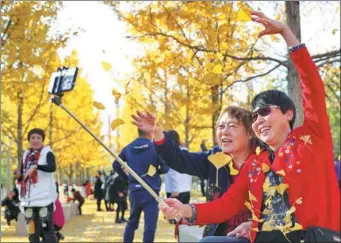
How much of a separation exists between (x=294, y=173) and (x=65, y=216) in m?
12.2

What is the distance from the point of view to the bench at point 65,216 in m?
11.0

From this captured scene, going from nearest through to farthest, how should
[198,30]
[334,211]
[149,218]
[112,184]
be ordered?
1. [334,211]
2. [149,218]
3. [198,30]
4. [112,184]

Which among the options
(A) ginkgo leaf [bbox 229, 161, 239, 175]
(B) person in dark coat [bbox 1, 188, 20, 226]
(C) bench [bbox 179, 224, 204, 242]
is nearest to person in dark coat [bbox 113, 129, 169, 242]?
(C) bench [bbox 179, 224, 204, 242]

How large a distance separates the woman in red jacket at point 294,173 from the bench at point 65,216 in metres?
8.76

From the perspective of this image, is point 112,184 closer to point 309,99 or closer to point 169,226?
point 169,226

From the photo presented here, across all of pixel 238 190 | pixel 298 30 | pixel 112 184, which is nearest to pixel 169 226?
pixel 112 184

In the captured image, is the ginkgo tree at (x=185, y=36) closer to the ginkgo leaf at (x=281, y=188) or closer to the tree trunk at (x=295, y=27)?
the tree trunk at (x=295, y=27)

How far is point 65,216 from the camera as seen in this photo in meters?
14.1

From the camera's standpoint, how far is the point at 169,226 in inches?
493

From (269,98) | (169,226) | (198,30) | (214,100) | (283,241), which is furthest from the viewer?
(169,226)

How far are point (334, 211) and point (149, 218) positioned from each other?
4.73m

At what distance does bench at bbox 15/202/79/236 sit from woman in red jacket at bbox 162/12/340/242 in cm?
A: 876

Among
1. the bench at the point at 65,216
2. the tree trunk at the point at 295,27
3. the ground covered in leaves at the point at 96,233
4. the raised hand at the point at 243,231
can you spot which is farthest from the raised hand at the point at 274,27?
the bench at the point at 65,216

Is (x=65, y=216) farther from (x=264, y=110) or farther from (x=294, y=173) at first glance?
(x=294, y=173)
